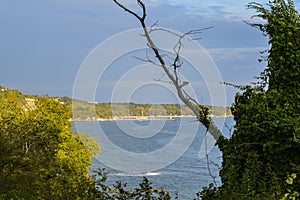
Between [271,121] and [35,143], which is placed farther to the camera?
[35,143]

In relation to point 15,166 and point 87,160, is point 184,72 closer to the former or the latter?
point 15,166

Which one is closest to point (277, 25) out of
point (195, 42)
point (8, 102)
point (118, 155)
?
point (195, 42)

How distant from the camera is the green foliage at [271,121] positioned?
561 centimetres

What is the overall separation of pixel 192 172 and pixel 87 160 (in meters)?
13.4

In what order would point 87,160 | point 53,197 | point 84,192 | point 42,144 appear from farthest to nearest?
point 87,160 → point 42,144 → point 53,197 → point 84,192

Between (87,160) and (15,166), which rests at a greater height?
(87,160)

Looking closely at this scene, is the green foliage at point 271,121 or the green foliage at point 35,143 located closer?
the green foliage at point 271,121

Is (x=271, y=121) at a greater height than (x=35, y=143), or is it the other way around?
(x=35, y=143)

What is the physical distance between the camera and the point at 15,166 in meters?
10.3

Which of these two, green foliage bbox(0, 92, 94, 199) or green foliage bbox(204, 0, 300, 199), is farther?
green foliage bbox(0, 92, 94, 199)

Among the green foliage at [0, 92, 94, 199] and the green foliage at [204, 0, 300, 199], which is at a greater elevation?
the green foliage at [0, 92, 94, 199]

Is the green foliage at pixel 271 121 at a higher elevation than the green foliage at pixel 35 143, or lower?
lower

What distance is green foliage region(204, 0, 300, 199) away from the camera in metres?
5.61

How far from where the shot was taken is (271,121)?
566 cm
